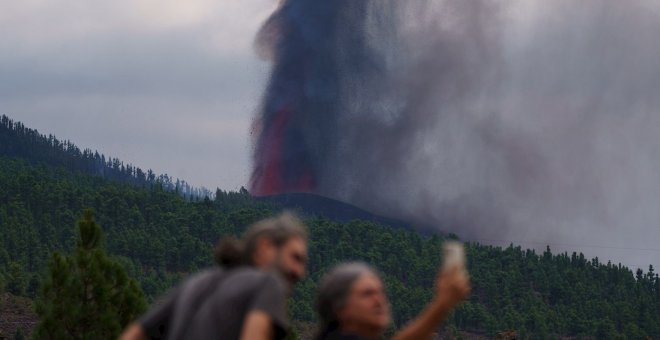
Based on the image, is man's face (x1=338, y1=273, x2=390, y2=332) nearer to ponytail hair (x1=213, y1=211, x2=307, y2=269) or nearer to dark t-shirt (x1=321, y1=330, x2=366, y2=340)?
dark t-shirt (x1=321, y1=330, x2=366, y2=340)

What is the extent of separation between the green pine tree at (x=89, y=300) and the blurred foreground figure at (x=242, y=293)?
28.5 meters

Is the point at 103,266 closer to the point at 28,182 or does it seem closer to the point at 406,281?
the point at 28,182

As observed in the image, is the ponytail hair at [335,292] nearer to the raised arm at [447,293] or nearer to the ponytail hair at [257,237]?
the ponytail hair at [257,237]

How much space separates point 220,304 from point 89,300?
2996cm

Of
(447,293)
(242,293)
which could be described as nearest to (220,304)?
(242,293)

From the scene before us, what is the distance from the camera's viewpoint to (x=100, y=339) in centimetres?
3603

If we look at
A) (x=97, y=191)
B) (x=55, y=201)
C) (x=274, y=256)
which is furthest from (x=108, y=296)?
(x=97, y=191)

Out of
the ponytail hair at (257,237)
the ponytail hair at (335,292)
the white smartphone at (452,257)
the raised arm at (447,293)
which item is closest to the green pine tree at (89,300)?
the ponytail hair at (335,292)

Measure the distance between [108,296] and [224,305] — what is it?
97.1 feet

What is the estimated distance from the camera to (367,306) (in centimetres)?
798

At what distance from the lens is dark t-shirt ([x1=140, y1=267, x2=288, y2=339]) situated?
7.25 meters

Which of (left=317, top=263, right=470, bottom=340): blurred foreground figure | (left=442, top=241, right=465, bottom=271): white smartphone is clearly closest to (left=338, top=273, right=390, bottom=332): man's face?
(left=317, top=263, right=470, bottom=340): blurred foreground figure

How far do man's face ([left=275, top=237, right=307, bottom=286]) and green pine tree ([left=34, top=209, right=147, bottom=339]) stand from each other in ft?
94.2

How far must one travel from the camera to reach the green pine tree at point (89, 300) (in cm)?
3625
